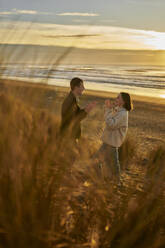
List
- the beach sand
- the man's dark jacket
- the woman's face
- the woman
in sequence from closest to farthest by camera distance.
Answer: the man's dark jacket, the beach sand, the woman, the woman's face

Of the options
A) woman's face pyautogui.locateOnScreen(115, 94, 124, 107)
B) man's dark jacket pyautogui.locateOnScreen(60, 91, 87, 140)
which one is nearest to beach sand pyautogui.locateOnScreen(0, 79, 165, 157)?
man's dark jacket pyautogui.locateOnScreen(60, 91, 87, 140)

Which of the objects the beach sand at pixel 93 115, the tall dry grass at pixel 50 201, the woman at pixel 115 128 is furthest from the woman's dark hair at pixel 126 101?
the tall dry grass at pixel 50 201

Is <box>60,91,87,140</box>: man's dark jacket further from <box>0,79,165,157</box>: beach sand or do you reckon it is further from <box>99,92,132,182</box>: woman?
<box>99,92,132,182</box>: woman

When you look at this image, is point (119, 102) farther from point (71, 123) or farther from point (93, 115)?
point (71, 123)

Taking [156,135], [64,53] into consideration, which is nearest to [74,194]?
[64,53]

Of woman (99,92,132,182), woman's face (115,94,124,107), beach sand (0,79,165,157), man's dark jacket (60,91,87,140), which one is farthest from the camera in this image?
woman's face (115,94,124,107)

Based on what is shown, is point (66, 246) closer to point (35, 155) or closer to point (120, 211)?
point (120, 211)

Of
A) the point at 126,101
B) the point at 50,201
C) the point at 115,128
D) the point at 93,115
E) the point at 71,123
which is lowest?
the point at 115,128

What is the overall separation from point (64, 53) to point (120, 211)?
110 cm

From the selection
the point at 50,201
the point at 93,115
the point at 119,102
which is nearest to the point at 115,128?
the point at 119,102

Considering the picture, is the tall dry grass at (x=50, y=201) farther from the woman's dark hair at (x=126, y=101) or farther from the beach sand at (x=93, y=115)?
the woman's dark hair at (x=126, y=101)

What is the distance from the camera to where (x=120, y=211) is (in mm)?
2240

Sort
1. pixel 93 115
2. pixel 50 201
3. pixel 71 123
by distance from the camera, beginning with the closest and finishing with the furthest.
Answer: pixel 71 123
pixel 50 201
pixel 93 115

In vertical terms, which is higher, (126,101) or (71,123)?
(71,123)
